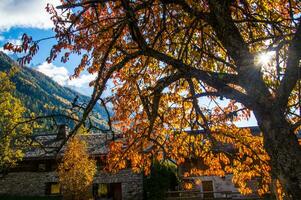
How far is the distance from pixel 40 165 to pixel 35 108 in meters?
154

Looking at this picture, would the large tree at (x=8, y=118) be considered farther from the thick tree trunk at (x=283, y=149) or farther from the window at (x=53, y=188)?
the thick tree trunk at (x=283, y=149)

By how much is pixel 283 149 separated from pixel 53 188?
116 ft

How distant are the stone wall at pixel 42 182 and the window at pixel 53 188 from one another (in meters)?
0.51

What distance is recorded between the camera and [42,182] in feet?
113

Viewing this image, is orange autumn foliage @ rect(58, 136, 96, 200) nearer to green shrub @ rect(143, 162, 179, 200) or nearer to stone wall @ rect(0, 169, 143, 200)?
stone wall @ rect(0, 169, 143, 200)

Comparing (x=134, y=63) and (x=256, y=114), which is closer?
(x=256, y=114)

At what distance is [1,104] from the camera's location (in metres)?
30.2

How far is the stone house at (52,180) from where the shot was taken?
32281mm

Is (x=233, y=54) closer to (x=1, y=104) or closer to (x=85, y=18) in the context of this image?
(x=85, y=18)

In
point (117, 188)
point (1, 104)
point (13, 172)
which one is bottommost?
point (117, 188)

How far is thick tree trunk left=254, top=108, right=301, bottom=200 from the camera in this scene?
3658 millimetres

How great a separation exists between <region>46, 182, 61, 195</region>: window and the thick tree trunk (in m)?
34.2

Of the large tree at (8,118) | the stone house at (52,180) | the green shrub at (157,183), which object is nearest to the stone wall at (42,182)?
the stone house at (52,180)

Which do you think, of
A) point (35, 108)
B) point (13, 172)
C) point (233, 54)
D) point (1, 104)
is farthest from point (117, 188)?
point (35, 108)
